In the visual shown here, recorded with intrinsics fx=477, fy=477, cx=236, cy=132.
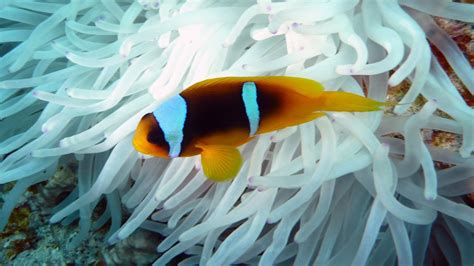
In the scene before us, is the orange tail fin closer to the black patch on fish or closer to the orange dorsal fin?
the orange dorsal fin

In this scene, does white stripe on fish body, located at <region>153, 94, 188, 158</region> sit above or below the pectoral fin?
above

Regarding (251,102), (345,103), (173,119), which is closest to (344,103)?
(345,103)

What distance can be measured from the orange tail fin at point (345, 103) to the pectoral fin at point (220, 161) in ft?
0.71

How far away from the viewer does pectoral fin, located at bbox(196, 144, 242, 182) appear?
1.05 meters

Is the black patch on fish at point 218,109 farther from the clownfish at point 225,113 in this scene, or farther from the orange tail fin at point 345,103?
the orange tail fin at point 345,103

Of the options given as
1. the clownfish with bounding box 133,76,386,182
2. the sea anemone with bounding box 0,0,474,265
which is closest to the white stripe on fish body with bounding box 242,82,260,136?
the clownfish with bounding box 133,76,386,182

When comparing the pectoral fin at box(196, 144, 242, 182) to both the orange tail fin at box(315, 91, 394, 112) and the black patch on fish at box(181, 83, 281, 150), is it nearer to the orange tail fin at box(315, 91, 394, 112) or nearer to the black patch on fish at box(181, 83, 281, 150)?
the black patch on fish at box(181, 83, 281, 150)

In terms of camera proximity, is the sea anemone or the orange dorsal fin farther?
the sea anemone

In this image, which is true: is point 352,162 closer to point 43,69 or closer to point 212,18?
point 212,18

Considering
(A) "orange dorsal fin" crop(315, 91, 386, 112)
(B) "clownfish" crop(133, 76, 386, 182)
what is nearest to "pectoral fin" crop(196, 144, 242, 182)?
(B) "clownfish" crop(133, 76, 386, 182)

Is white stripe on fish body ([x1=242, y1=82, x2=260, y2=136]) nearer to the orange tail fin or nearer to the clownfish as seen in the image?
the clownfish

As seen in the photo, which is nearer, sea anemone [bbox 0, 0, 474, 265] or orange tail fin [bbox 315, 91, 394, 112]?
orange tail fin [bbox 315, 91, 394, 112]

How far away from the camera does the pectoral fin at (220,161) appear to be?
105 cm

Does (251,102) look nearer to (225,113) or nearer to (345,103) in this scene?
(225,113)
